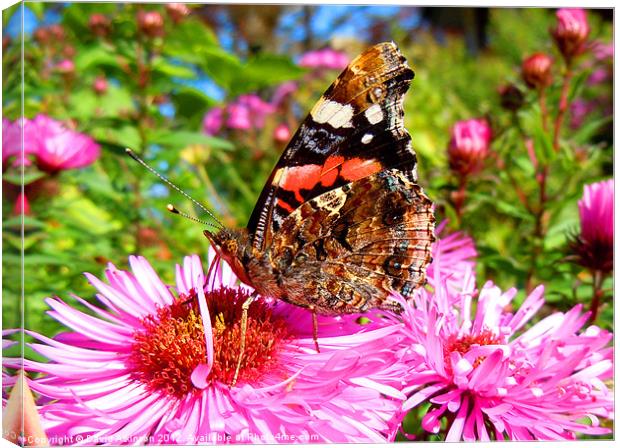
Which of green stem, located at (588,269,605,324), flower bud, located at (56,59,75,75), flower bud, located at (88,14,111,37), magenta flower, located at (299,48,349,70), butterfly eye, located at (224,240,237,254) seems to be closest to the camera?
butterfly eye, located at (224,240,237,254)

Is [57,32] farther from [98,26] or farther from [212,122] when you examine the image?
[212,122]

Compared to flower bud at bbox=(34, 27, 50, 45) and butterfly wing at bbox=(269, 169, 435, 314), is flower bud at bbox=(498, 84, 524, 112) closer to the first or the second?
butterfly wing at bbox=(269, 169, 435, 314)

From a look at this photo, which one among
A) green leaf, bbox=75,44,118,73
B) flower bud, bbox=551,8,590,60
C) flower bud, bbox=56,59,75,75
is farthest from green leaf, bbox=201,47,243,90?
flower bud, bbox=551,8,590,60

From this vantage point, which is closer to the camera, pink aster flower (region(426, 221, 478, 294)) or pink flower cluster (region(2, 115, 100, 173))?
pink aster flower (region(426, 221, 478, 294))

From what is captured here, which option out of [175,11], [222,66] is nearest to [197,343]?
[175,11]

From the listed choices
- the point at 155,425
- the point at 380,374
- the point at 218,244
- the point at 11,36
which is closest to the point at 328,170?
the point at 218,244

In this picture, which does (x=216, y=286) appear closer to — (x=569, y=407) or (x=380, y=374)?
(x=380, y=374)

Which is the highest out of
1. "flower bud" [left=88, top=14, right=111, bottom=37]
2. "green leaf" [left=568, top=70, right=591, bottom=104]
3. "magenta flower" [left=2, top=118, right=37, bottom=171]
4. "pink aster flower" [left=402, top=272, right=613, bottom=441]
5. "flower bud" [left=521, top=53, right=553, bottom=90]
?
"flower bud" [left=88, top=14, right=111, bottom=37]
